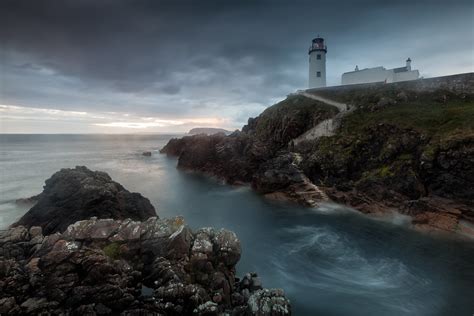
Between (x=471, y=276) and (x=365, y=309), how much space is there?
Result: 28.1 ft

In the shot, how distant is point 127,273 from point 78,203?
10.6 metres

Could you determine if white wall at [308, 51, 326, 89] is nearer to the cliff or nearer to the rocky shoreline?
the cliff

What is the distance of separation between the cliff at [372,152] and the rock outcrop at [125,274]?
65.6ft

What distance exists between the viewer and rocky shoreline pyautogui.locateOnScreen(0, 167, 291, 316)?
12422 mm

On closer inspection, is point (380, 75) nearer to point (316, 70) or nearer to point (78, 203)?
point (316, 70)

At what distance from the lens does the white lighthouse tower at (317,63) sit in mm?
58219

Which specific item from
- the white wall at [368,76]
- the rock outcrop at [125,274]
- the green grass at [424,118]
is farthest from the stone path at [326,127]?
the rock outcrop at [125,274]

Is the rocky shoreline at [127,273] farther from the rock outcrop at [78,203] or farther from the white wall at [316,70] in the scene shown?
the white wall at [316,70]

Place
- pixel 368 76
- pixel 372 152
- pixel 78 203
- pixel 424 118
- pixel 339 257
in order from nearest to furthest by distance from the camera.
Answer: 1. pixel 78 203
2. pixel 339 257
3. pixel 424 118
4. pixel 372 152
5. pixel 368 76

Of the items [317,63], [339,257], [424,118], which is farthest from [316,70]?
[339,257]

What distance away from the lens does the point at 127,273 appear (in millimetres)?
13914

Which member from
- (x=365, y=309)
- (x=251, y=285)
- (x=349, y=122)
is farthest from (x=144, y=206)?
(x=349, y=122)

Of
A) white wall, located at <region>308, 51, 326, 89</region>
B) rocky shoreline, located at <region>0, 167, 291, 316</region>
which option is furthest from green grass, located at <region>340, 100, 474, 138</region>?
rocky shoreline, located at <region>0, 167, 291, 316</region>

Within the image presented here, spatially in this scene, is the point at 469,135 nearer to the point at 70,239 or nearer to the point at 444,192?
the point at 444,192
